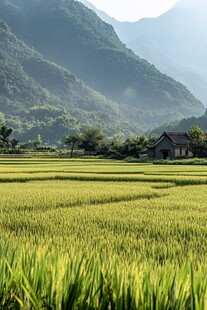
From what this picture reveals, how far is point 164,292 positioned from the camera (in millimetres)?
2566

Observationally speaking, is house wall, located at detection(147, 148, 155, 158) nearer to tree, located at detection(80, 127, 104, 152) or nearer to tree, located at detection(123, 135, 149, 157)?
tree, located at detection(123, 135, 149, 157)

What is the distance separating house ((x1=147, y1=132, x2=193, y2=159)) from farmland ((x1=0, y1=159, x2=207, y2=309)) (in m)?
49.6

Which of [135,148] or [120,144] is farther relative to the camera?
[120,144]

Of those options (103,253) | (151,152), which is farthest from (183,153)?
(103,253)

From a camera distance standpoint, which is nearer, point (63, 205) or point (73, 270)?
point (73, 270)

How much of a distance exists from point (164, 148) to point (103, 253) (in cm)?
6071

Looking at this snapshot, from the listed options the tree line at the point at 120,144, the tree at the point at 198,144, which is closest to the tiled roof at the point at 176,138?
the tree line at the point at 120,144

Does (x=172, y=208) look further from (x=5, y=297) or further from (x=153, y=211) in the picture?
(x=5, y=297)

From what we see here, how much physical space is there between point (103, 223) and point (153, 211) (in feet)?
6.87

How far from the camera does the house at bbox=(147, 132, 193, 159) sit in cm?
6450

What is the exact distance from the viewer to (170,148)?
Result: 64.9 m

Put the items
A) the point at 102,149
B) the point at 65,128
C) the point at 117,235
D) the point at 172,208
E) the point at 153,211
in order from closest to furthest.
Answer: the point at 117,235 < the point at 153,211 < the point at 172,208 < the point at 102,149 < the point at 65,128

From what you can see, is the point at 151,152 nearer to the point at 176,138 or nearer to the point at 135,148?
the point at 135,148

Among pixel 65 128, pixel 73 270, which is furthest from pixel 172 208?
pixel 65 128
